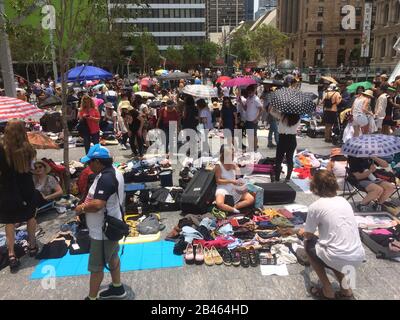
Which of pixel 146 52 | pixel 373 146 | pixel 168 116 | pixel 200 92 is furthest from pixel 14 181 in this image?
pixel 146 52

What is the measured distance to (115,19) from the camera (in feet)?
26.2

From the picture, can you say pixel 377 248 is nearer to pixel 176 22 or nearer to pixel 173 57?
pixel 173 57

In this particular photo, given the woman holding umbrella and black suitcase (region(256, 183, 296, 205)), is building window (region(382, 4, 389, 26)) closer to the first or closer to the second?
the woman holding umbrella

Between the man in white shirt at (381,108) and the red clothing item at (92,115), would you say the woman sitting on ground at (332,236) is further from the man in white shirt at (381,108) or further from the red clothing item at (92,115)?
the man in white shirt at (381,108)

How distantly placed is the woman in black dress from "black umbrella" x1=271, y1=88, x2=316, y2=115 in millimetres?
4809

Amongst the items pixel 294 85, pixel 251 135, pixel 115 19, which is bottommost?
pixel 251 135

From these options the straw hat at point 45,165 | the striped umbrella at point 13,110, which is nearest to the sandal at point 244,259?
the straw hat at point 45,165

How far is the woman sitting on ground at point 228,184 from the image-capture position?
6574 millimetres

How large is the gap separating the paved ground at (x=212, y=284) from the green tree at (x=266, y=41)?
66700 mm

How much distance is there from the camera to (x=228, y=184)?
6.66m

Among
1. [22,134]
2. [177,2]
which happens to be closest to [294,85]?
[22,134]

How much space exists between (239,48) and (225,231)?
233 ft
